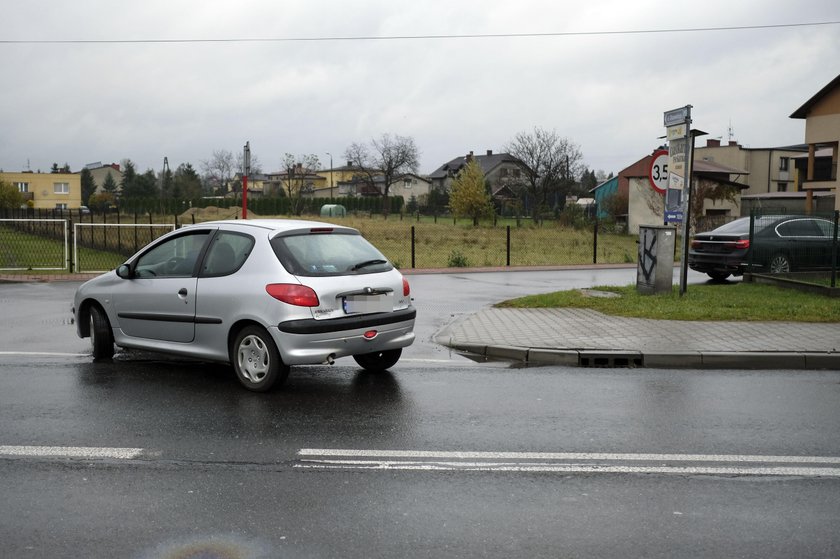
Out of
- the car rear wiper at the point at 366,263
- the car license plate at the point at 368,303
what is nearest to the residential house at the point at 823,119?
the car rear wiper at the point at 366,263

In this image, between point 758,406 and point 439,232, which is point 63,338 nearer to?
point 758,406

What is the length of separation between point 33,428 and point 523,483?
370cm

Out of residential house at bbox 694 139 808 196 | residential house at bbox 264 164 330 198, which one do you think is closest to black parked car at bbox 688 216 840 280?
residential house at bbox 694 139 808 196

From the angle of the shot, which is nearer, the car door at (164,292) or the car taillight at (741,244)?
the car door at (164,292)

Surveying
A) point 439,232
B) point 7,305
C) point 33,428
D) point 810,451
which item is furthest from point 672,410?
point 439,232

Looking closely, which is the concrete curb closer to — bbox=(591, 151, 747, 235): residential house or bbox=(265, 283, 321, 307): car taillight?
bbox=(265, 283, 321, 307): car taillight

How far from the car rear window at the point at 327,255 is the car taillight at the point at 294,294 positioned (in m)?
0.17

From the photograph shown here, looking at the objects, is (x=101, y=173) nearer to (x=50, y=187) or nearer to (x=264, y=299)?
(x=50, y=187)

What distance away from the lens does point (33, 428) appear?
6.21m

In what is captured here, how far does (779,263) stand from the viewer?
17500mm

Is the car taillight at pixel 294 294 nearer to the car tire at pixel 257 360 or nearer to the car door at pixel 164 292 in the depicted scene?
the car tire at pixel 257 360

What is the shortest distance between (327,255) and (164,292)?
175cm

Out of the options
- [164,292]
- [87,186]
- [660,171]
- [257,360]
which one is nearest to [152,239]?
[660,171]

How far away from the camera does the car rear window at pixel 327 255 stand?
752 centimetres
